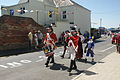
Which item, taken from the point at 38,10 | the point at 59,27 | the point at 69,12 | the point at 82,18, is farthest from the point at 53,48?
the point at 82,18

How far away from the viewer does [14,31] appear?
14.7 m

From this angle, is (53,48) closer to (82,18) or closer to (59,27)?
(59,27)

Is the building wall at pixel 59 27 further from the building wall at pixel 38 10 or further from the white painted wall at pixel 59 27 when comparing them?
the building wall at pixel 38 10

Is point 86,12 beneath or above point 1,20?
above

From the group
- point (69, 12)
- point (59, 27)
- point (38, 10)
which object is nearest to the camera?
point (59, 27)

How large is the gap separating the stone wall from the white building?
656cm

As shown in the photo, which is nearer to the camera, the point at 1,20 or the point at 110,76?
the point at 110,76

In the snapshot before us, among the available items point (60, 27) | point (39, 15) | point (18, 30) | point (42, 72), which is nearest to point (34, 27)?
point (18, 30)

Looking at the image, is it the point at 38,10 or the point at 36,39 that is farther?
the point at 38,10

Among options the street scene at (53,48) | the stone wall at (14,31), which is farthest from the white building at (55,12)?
the stone wall at (14,31)

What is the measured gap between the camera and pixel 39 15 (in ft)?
80.8

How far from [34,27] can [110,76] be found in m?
12.9

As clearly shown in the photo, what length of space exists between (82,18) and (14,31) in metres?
19.5

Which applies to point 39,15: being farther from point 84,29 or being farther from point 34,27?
point 84,29
